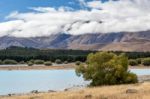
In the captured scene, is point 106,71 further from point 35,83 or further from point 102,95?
point 102,95

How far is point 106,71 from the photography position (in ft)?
216

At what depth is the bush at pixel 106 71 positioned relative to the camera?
6469 centimetres

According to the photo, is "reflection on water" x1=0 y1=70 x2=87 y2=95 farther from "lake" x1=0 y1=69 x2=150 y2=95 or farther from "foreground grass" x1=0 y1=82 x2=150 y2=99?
"foreground grass" x1=0 y1=82 x2=150 y2=99

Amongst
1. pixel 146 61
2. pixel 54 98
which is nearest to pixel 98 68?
pixel 54 98

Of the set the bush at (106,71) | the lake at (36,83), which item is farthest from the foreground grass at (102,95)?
the lake at (36,83)

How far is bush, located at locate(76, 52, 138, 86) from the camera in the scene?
2547 inches

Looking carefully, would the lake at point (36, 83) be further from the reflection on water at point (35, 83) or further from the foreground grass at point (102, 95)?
the foreground grass at point (102, 95)

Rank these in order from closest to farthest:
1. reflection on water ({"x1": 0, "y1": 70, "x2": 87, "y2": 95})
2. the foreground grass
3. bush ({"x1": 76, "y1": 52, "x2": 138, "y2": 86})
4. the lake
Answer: the foreground grass
bush ({"x1": 76, "y1": 52, "x2": 138, "y2": 86})
the lake
reflection on water ({"x1": 0, "y1": 70, "x2": 87, "y2": 95})

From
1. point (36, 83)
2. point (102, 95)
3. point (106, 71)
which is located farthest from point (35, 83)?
point (102, 95)

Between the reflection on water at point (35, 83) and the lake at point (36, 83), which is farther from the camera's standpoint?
the reflection on water at point (35, 83)

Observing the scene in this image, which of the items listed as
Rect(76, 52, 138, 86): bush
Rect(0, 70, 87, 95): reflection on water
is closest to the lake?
Rect(0, 70, 87, 95): reflection on water

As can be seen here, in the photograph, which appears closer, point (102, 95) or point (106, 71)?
point (102, 95)

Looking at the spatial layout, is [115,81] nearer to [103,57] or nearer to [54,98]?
[103,57]

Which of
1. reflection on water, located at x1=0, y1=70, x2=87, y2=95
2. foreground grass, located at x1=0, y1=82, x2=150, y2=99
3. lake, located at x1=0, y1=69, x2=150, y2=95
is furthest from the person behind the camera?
reflection on water, located at x1=0, y1=70, x2=87, y2=95
